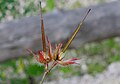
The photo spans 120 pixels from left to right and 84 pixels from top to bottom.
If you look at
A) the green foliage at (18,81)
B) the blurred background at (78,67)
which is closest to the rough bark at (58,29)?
the blurred background at (78,67)

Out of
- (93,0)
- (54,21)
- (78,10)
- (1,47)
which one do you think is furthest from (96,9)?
(93,0)

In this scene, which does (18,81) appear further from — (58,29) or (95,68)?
(95,68)

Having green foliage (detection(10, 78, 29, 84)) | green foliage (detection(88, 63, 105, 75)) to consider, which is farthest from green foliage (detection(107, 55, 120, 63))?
green foliage (detection(10, 78, 29, 84))

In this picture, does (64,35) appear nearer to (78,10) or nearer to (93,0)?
(78,10)

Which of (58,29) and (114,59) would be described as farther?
(114,59)

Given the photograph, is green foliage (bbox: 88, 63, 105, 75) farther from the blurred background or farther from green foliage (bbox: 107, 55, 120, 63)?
green foliage (bbox: 107, 55, 120, 63)

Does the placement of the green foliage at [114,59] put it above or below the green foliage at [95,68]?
above

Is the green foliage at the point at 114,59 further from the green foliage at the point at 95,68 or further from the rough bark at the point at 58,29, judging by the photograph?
the rough bark at the point at 58,29

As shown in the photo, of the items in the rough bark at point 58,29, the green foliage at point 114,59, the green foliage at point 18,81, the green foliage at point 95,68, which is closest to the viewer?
the rough bark at point 58,29

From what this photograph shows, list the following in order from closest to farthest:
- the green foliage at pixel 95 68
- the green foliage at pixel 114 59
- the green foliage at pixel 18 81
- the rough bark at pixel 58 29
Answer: the rough bark at pixel 58 29 → the green foliage at pixel 18 81 → the green foliage at pixel 95 68 → the green foliage at pixel 114 59

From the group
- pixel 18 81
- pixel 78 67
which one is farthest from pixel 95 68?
pixel 18 81
